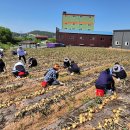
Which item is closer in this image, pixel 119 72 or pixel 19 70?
pixel 119 72

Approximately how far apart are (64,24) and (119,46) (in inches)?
1400

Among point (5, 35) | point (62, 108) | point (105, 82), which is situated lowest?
point (62, 108)

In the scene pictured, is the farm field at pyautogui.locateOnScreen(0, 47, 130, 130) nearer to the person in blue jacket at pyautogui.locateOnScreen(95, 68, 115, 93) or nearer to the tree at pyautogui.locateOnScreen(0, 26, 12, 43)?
the person in blue jacket at pyautogui.locateOnScreen(95, 68, 115, 93)

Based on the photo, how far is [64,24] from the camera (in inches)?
3494

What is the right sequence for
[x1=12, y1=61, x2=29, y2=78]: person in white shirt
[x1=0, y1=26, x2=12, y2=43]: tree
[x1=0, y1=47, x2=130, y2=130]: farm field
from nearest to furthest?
[x1=0, y1=47, x2=130, y2=130]: farm field
[x1=12, y1=61, x2=29, y2=78]: person in white shirt
[x1=0, y1=26, x2=12, y2=43]: tree

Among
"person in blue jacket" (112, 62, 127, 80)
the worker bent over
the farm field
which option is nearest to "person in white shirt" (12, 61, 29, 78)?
the farm field

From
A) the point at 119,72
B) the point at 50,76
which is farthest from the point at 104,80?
the point at 119,72

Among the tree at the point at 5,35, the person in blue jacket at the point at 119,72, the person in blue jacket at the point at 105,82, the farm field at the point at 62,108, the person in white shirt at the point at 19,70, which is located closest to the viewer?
the farm field at the point at 62,108

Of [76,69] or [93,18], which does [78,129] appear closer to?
[76,69]

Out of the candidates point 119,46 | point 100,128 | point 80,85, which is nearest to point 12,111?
point 100,128

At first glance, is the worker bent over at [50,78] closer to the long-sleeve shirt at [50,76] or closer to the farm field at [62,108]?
the long-sleeve shirt at [50,76]

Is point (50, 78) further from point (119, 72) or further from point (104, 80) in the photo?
point (119, 72)

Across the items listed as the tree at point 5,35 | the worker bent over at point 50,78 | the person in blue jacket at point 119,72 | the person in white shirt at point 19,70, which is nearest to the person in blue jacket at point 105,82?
the worker bent over at point 50,78

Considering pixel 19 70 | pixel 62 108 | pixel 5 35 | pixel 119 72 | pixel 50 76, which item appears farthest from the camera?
pixel 5 35
